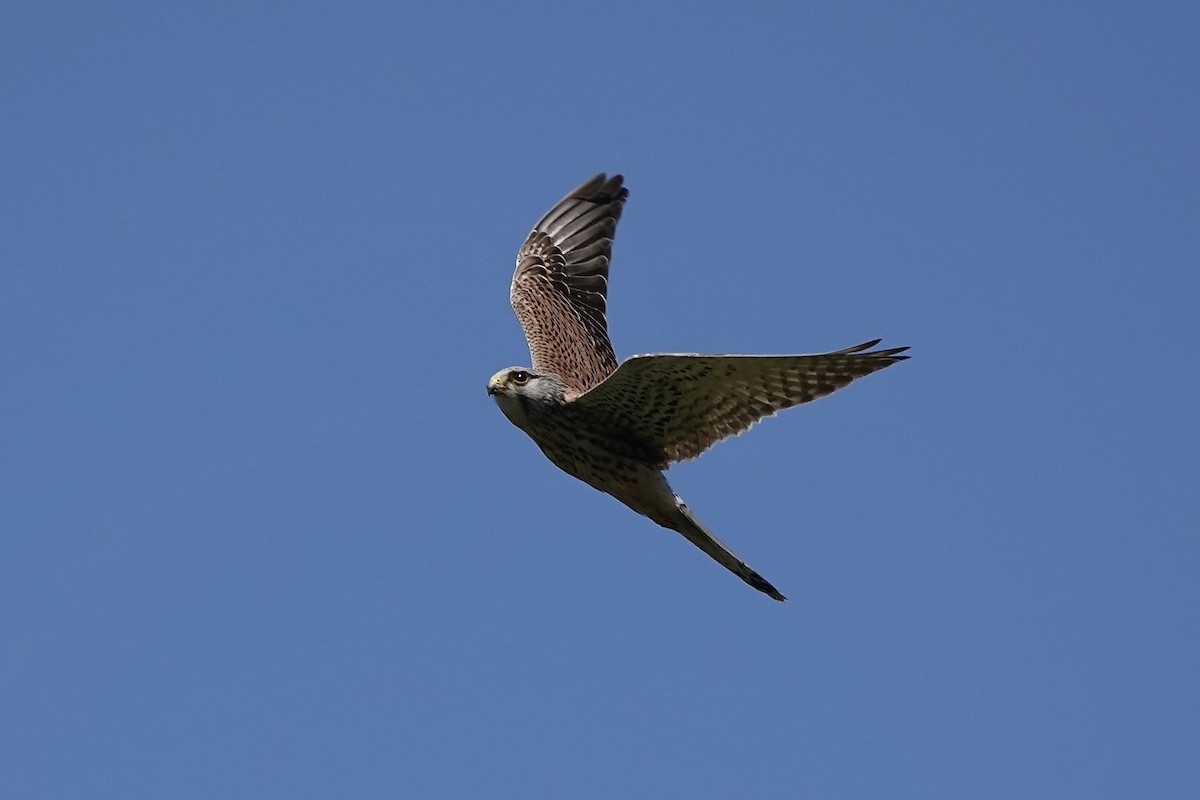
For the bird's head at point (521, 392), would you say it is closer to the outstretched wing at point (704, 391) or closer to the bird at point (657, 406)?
the bird at point (657, 406)

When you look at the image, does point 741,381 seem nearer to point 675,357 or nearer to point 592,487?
point 675,357

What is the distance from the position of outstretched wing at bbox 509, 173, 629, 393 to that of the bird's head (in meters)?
1.03

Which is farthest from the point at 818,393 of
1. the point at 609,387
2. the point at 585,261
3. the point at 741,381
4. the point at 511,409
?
the point at 585,261

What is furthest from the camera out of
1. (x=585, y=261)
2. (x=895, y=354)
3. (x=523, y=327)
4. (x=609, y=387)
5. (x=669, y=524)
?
(x=585, y=261)

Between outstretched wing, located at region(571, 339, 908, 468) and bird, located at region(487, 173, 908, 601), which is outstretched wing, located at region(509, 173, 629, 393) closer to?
bird, located at region(487, 173, 908, 601)

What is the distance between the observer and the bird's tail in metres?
9.62

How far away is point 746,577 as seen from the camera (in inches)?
387

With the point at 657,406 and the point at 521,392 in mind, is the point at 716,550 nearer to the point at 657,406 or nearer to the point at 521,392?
the point at 657,406

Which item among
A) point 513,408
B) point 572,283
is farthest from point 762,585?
point 572,283

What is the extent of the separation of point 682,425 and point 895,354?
1.53 meters

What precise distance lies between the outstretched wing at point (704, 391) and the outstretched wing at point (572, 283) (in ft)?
4.30

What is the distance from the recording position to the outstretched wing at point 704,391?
8.70 meters

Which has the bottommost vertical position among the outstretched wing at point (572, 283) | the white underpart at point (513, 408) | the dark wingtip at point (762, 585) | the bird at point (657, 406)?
the dark wingtip at point (762, 585)

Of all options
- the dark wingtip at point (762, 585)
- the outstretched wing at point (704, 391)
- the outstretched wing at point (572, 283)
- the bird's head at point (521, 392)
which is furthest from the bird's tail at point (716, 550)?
the outstretched wing at point (572, 283)
